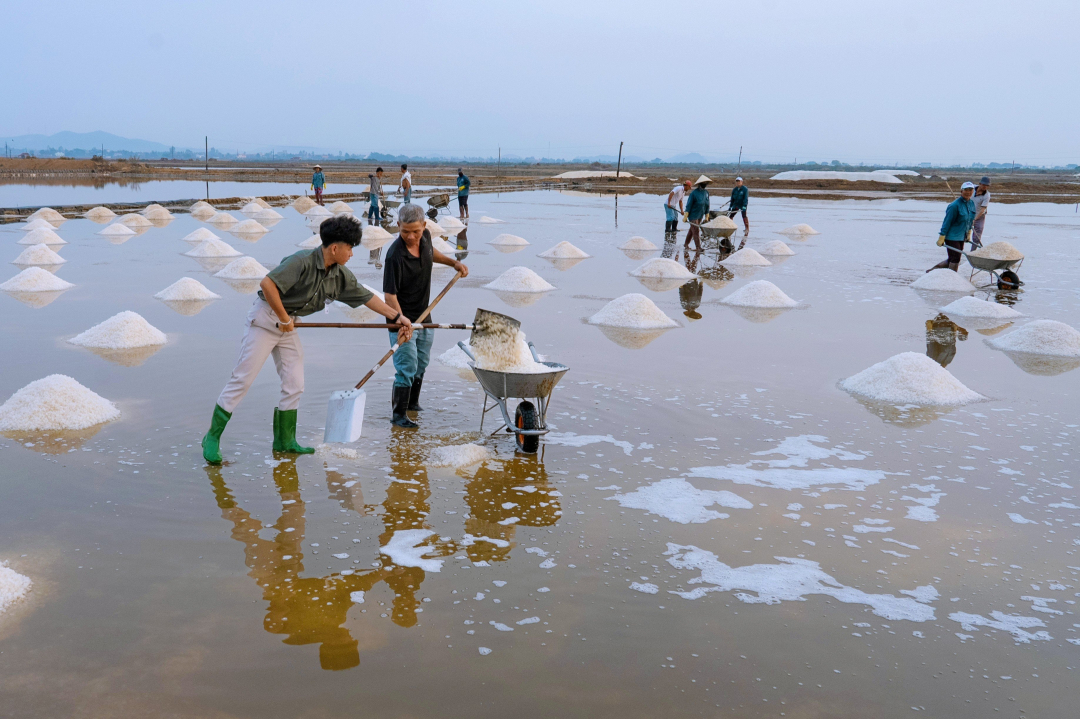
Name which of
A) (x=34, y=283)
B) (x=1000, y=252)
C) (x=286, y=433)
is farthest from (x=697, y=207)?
(x=286, y=433)

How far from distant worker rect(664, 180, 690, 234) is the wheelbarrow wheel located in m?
11.2

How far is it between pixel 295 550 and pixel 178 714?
3.05 feet

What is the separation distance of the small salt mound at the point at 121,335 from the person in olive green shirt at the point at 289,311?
2.71 m

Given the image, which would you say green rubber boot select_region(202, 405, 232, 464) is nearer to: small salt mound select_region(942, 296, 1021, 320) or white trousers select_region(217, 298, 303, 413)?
white trousers select_region(217, 298, 303, 413)

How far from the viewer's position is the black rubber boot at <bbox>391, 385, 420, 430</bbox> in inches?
171

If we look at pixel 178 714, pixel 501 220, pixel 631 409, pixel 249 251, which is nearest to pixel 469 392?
pixel 631 409

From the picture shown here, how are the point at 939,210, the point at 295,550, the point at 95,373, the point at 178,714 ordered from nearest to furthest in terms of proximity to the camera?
the point at 178,714 → the point at 295,550 → the point at 95,373 → the point at 939,210

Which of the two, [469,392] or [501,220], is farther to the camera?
[501,220]

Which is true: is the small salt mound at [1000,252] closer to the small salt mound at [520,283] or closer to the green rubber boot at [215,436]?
the small salt mound at [520,283]

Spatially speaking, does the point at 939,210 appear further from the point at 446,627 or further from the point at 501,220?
the point at 446,627

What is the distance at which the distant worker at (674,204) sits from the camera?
48.6 ft

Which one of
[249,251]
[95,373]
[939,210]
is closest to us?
[95,373]

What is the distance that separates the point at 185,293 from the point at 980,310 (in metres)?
7.70

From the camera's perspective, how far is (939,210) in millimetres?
26922
